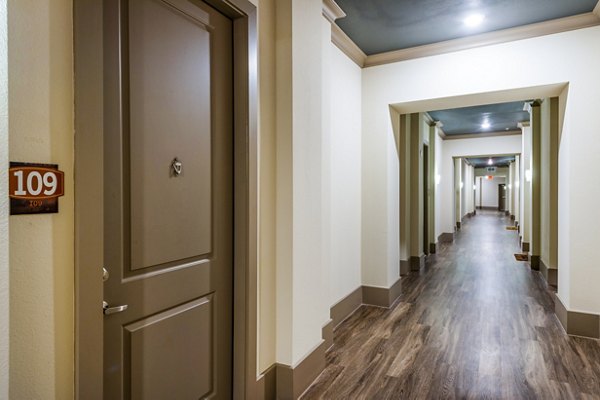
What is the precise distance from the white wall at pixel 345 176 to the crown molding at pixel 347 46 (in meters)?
0.06

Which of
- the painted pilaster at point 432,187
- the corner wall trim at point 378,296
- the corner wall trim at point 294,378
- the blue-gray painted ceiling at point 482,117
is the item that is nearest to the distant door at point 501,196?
the blue-gray painted ceiling at point 482,117

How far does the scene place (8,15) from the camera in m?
1.05

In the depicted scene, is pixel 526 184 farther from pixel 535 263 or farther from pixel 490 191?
pixel 490 191

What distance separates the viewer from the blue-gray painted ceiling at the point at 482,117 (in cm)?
673

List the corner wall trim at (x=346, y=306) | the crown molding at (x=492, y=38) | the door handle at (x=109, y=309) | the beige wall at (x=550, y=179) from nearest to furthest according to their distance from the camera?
1. the door handle at (x=109, y=309)
2. the crown molding at (x=492, y=38)
3. the corner wall trim at (x=346, y=306)
4. the beige wall at (x=550, y=179)

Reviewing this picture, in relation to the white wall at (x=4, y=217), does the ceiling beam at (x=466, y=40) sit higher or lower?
higher

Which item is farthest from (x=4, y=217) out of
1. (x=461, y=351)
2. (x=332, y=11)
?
(x=461, y=351)

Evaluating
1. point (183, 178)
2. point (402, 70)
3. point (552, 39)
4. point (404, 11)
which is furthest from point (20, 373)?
point (552, 39)

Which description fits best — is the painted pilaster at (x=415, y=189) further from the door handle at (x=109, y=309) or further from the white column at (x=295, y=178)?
the door handle at (x=109, y=309)

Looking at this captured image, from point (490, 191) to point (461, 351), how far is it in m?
29.0

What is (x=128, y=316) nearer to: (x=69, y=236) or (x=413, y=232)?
(x=69, y=236)

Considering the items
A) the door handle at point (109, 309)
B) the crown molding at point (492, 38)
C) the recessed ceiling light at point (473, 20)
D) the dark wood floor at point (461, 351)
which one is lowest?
the dark wood floor at point (461, 351)

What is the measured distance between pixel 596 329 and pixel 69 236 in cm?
407

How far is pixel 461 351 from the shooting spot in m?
3.06
